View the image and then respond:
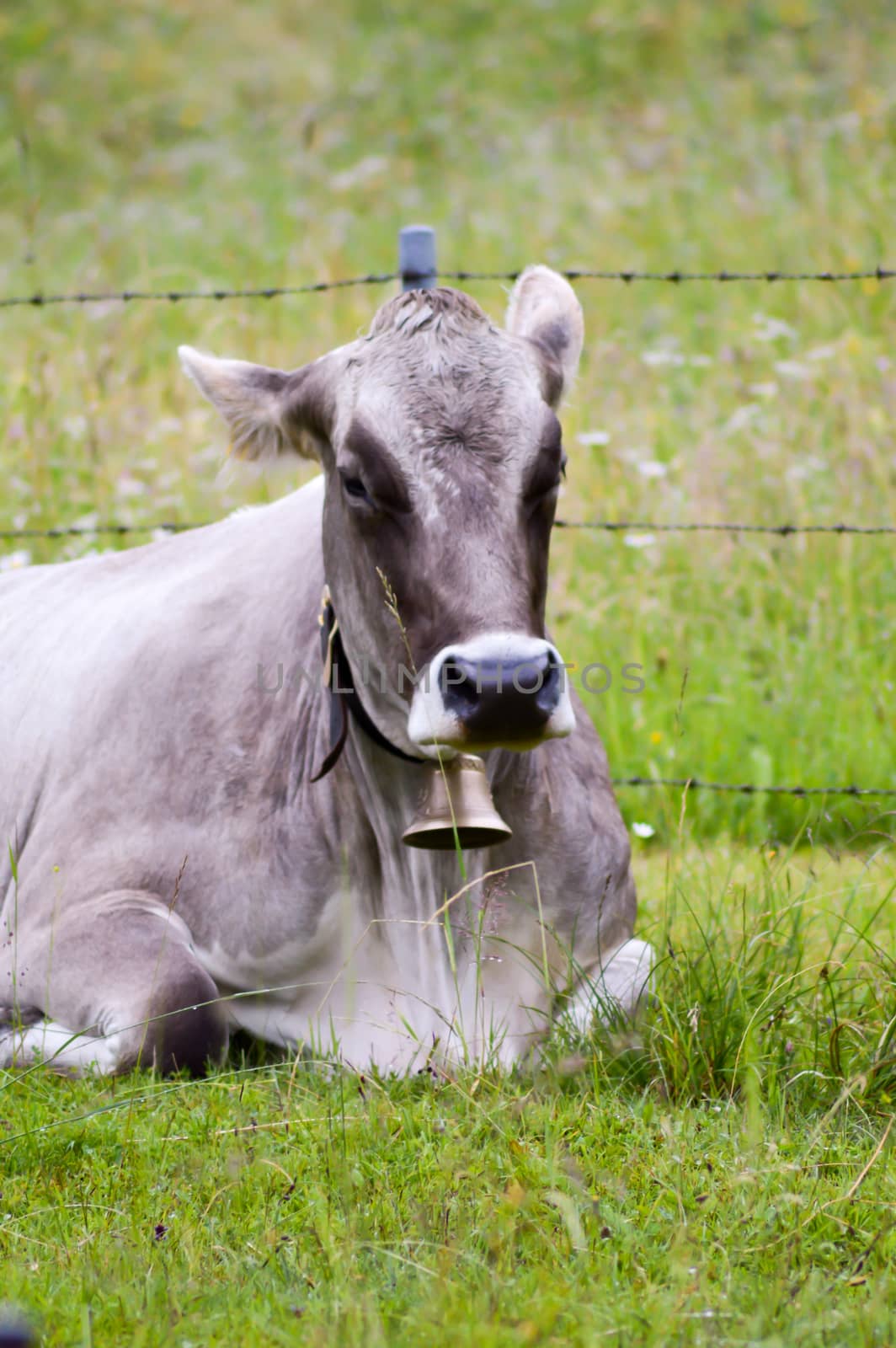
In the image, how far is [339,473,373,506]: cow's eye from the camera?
10.7ft

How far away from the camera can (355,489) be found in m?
3.30

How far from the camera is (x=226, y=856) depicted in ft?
11.9

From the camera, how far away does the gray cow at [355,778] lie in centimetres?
312

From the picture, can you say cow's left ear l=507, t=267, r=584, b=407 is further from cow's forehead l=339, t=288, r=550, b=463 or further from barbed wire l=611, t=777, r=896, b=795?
barbed wire l=611, t=777, r=896, b=795

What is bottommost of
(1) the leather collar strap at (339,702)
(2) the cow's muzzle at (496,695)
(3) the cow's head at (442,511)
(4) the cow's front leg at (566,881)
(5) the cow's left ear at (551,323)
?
(4) the cow's front leg at (566,881)

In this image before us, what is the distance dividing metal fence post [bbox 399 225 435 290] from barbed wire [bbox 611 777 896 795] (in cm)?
161

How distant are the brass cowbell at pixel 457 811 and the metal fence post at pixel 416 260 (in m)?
2.05

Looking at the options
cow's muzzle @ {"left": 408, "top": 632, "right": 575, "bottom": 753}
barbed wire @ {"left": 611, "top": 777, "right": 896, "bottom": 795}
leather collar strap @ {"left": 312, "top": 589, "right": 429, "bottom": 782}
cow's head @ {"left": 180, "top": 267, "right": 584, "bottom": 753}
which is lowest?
barbed wire @ {"left": 611, "top": 777, "right": 896, "bottom": 795}

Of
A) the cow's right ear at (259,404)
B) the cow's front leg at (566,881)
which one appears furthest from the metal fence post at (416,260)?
the cow's front leg at (566,881)

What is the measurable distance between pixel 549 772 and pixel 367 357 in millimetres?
1033

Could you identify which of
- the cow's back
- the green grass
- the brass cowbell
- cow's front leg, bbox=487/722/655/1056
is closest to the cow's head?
the brass cowbell

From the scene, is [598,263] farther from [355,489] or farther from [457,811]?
[457,811]

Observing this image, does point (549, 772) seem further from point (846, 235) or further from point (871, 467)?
point (846, 235)

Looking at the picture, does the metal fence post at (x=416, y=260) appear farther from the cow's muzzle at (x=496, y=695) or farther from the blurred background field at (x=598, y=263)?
the cow's muzzle at (x=496, y=695)
